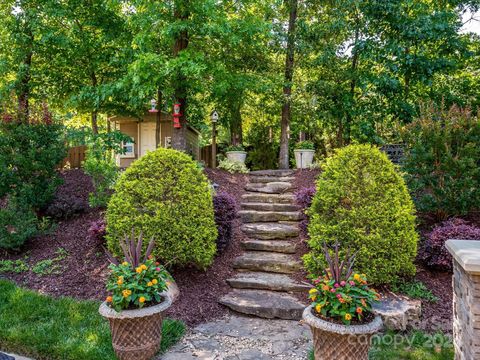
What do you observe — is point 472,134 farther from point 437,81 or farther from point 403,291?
point 437,81

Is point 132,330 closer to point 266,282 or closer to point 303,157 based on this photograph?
point 266,282

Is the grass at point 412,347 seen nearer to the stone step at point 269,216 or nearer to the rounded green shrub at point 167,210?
the rounded green shrub at point 167,210

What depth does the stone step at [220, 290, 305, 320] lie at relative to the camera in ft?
12.0

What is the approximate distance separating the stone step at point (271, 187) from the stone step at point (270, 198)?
0.28m

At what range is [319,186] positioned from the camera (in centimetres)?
402

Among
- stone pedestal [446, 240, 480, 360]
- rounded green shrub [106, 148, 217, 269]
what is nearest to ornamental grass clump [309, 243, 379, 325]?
stone pedestal [446, 240, 480, 360]

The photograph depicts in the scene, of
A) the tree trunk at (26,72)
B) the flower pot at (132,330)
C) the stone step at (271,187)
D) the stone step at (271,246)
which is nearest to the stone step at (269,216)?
the stone step at (271,246)

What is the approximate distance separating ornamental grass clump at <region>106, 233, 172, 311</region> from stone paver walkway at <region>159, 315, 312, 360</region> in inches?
21.2

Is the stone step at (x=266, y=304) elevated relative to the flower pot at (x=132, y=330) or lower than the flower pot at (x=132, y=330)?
lower

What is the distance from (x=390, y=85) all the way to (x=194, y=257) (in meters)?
5.98

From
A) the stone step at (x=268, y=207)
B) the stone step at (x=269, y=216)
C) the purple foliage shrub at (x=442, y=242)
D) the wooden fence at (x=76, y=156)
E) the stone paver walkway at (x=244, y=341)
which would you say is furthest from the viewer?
the wooden fence at (x=76, y=156)

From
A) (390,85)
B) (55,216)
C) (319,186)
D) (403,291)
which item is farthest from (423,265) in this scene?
(55,216)

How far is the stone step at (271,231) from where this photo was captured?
5.08 meters

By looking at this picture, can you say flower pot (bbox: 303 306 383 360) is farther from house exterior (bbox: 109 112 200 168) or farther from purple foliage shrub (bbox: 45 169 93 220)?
house exterior (bbox: 109 112 200 168)
